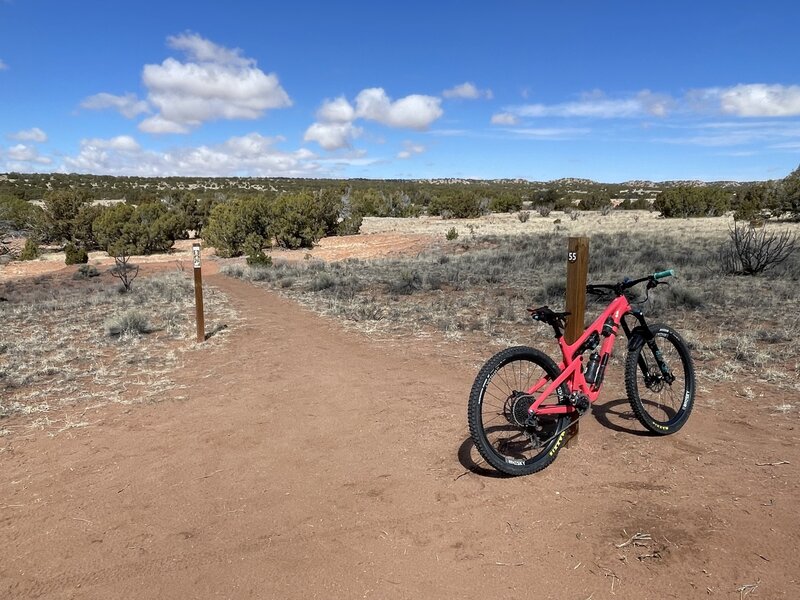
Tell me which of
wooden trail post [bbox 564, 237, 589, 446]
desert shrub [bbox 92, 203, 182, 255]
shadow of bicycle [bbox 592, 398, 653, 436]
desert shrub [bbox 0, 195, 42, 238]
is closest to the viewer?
wooden trail post [bbox 564, 237, 589, 446]

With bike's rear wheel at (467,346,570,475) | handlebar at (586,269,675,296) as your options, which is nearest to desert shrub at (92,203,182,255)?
bike's rear wheel at (467,346,570,475)

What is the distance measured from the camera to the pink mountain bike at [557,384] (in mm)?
3855

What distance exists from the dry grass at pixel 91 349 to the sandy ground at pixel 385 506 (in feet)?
2.03

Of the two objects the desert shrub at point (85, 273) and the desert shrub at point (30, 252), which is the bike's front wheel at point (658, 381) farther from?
the desert shrub at point (30, 252)

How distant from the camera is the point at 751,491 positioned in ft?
12.3

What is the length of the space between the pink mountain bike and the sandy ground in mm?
232

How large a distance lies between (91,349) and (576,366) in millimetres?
7725

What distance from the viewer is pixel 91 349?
8570mm

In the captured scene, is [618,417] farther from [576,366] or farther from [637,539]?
[637,539]

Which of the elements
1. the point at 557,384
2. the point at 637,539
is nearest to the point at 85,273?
the point at 557,384

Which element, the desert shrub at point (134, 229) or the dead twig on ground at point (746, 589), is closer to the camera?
the dead twig on ground at point (746, 589)

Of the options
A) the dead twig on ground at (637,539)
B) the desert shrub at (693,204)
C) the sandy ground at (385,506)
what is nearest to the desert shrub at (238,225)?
the sandy ground at (385,506)

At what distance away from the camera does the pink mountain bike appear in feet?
12.6

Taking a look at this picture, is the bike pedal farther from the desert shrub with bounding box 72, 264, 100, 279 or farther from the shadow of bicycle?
the desert shrub with bounding box 72, 264, 100, 279
